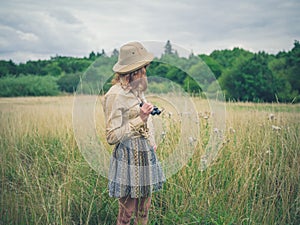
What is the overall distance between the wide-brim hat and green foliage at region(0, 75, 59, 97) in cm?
1330

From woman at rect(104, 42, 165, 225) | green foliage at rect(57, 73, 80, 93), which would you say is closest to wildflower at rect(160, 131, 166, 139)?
woman at rect(104, 42, 165, 225)

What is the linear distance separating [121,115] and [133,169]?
388 millimetres

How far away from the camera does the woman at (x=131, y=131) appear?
5.98 feet

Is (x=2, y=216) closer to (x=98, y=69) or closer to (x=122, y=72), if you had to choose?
(x=98, y=69)

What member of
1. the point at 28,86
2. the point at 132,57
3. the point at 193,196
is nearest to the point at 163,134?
the point at 193,196

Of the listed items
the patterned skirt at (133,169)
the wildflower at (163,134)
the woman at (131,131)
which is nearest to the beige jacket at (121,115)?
the woman at (131,131)

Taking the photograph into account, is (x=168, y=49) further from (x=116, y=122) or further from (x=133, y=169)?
(x=133, y=169)

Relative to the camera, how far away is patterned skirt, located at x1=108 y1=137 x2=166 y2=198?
198 centimetres

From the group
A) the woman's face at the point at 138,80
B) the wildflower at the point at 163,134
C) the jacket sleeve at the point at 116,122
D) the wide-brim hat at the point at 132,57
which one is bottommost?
the wildflower at the point at 163,134

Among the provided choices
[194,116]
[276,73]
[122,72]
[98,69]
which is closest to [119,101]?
[122,72]

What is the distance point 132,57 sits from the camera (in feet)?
6.10

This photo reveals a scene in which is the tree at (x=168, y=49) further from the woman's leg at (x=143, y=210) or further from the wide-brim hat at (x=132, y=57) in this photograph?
the woman's leg at (x=143, y=210)

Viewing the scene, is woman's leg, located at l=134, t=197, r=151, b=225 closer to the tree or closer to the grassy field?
the grassy field

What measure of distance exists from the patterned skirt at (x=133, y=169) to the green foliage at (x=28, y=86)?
1321 centimetres
